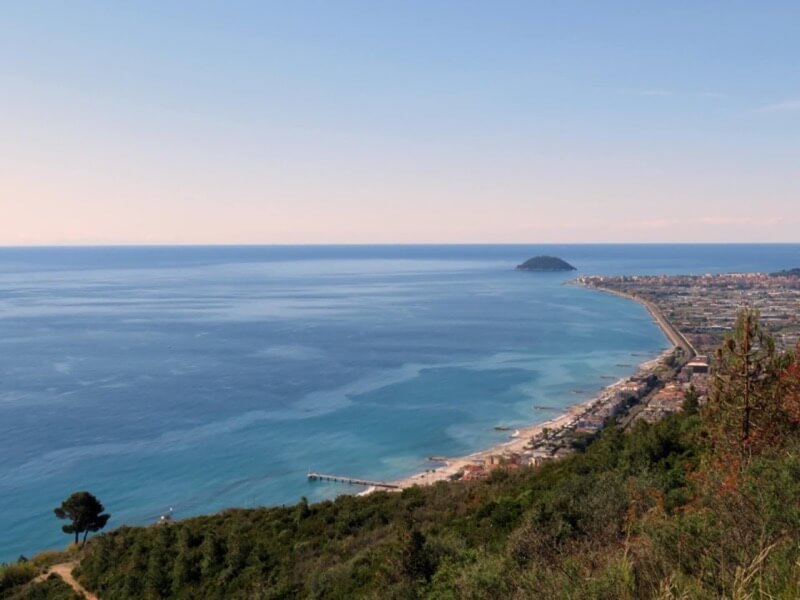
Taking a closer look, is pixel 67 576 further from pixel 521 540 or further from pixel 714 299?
pixel 714 299

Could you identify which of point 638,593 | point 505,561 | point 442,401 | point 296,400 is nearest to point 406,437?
point 442,401

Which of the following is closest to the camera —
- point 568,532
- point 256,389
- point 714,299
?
point 568,532

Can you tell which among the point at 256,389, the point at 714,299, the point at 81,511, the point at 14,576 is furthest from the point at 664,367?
the point at 714,299

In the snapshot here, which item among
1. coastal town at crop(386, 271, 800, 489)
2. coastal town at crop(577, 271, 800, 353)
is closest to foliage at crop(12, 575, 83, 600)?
coastal town at crop(386, 271, 800, 489)

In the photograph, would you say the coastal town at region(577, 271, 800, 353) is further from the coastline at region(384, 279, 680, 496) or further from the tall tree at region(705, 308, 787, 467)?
the tall tree at region(705, 308, 787, 467)

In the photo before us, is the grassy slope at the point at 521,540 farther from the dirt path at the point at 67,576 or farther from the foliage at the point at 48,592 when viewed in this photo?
the foliage at the point at 48,592

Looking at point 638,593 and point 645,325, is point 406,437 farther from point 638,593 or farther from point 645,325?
point 645,325
